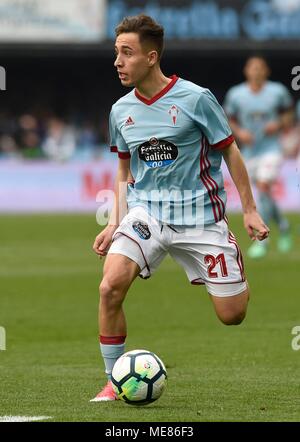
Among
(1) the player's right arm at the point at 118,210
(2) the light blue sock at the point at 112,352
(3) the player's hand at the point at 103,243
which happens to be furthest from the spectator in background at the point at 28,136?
(2) the light blue sock at the point at 112,352

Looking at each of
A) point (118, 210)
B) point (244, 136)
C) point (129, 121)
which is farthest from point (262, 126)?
point (129, 121)

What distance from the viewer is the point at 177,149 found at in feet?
26.2

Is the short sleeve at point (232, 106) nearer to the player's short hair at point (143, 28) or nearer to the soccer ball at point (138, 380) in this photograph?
the player's short hair at point (143, 28)

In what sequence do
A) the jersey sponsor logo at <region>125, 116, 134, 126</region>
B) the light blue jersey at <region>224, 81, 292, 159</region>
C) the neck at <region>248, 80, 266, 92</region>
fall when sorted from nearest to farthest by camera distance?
the jersey sponsor logo at <region>125, 116, 134, 126</region>
the neck at <region>248, 80, 266, 92</region>
the light blue jersey at <region>224, 81, 292, 159</region>

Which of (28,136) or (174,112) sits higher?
(174,112)

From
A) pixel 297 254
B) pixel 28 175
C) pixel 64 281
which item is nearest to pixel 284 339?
pixel 64 281

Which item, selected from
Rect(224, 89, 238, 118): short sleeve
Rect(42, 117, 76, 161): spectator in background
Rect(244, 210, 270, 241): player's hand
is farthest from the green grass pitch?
Rect(42, 117, 76, 161): spectator in background

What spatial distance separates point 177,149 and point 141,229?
1.89ft

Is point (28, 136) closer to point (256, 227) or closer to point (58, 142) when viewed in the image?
point (58, 142)

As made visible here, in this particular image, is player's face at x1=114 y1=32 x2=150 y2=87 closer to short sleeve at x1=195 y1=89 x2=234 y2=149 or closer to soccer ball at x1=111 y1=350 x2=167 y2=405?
short sleeve at x1=195 y1=89 x2=234 y2=149

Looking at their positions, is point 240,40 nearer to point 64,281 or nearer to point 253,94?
point 253,94

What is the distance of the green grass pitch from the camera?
7471 millimetres

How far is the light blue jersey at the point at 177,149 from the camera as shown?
7938 mm

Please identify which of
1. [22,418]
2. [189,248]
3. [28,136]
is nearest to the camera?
[22,418]
